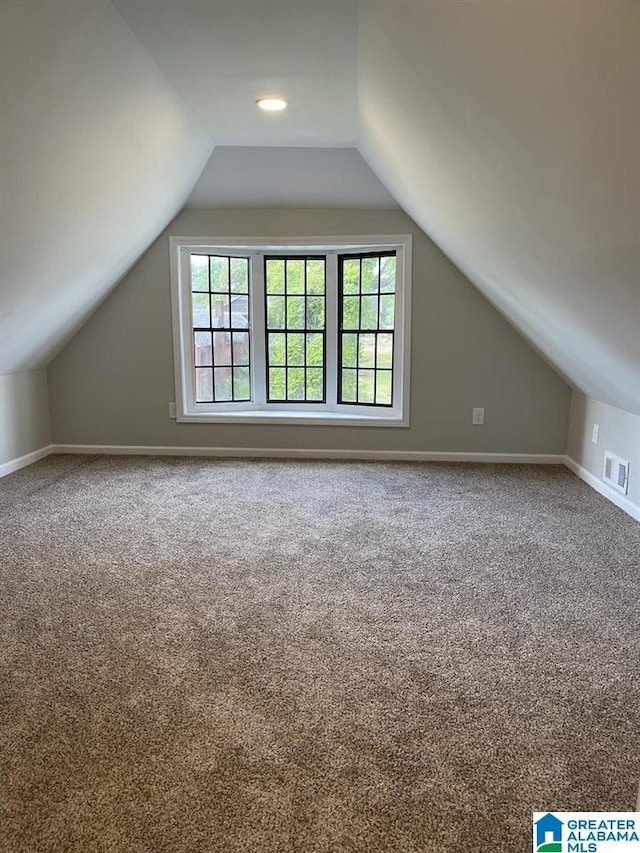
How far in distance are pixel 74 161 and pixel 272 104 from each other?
1.17 m

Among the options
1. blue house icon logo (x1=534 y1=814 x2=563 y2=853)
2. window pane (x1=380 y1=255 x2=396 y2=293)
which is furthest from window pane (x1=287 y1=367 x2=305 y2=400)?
blue house icon logo (x1=534 y1=814 x2=563 y2=853)

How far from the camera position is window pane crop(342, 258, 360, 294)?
4805 mm

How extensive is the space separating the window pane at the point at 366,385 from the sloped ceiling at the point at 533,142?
1.62 meters

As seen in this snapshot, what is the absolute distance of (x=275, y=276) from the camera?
4.95 metres

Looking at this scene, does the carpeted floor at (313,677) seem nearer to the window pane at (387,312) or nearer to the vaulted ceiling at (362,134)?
the vaulted ceiling at (362,134)

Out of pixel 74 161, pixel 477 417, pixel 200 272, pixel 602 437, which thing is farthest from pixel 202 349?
pixel 602 437

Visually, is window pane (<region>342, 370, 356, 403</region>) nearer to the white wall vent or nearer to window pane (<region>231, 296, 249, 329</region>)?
window pane (<region>231, 296, 249, 329</region>)

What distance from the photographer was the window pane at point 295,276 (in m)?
4.91

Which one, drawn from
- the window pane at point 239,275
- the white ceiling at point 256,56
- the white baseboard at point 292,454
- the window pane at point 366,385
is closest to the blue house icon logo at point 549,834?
the white ceiling at point 256,56

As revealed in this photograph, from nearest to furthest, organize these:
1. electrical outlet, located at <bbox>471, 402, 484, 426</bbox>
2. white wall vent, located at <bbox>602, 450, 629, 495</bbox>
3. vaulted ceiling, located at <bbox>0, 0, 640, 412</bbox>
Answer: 1. vaulted ceiling, located at <bbox>0, 0, 640, 412</bbox>
2. white wall vent, located at <bbox>602, 450, 629, 495</bbox>
3. electrical outlet, located at <bbox>471, 402, 484, 426</bbox>

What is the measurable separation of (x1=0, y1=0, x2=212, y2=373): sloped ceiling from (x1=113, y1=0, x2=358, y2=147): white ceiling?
13 cm

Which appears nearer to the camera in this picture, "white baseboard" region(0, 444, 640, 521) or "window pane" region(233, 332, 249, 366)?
"white baseboard" region(0, 444, 640, 521)

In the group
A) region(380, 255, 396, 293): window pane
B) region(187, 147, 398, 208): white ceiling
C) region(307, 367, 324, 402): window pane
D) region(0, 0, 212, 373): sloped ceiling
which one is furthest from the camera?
region(307, 367, 324, 402): window pane

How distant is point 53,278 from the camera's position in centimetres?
358
